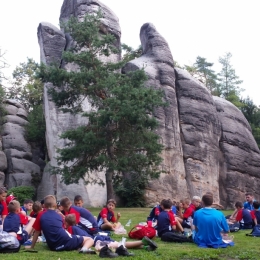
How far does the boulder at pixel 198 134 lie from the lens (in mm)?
30562

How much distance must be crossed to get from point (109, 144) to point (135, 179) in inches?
217

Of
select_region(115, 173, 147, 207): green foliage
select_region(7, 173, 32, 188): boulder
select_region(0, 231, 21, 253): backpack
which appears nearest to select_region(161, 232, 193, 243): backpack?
select_region(0, 231, 21, 253): backpack

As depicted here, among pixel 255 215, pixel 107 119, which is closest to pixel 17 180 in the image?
pixel 107 119

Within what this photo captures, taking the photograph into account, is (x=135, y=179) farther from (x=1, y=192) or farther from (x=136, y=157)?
(x=1, y=192)

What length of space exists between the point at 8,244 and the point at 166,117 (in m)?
22.7

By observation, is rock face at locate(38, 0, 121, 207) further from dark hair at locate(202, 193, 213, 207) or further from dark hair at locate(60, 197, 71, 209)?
dark hair at locate(202, 193, 213, 207)

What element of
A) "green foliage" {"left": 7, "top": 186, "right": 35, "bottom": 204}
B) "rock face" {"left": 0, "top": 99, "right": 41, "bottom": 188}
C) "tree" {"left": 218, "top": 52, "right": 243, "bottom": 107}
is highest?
"tree" {"left": 218, "top": 52, "right": 243, "bottom": 107}

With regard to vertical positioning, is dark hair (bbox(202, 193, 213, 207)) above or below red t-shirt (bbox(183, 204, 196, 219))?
above

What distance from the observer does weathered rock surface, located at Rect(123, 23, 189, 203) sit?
2873cm

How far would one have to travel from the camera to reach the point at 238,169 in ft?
105

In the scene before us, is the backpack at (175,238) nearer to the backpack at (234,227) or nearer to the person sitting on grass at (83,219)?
the person sitting on grass at (83,219)

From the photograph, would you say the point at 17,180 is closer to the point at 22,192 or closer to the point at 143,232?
the point at 22,192

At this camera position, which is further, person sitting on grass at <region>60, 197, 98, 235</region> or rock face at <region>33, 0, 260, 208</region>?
rock face at <region>33, 0, 260, 208</region>

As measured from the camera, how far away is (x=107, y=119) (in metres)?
22.4
